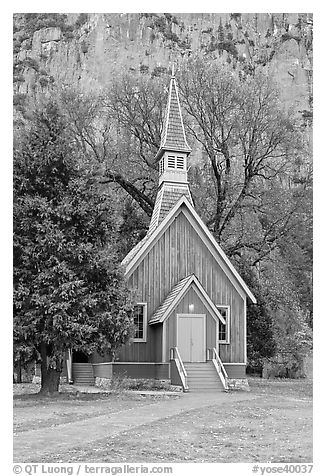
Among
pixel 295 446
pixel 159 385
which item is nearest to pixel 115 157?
pixel 159 385

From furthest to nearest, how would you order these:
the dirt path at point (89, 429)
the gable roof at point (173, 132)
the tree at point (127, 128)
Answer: the tree at point (127, 128) < the gable roof at point (173, 132) < the dirt path at point (89, 429)

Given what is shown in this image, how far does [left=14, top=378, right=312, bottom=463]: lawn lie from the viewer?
10984 mm

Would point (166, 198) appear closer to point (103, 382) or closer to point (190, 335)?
point (190, 335)

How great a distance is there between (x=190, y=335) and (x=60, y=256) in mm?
6421

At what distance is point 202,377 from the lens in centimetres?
2183

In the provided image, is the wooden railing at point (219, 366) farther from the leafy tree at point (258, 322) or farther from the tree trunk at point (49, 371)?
the leafy tree at point (258, 322)

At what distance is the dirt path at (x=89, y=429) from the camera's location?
11.1 metres

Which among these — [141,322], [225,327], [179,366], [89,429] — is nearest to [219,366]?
[179,366]

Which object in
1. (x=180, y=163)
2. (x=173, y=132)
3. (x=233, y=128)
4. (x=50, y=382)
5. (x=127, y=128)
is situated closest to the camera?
(x=50, y=382)

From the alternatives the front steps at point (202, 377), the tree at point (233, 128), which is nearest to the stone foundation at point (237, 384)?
the front steps at point (202, 377)

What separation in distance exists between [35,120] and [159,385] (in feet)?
31.1

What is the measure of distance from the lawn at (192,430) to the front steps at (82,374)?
886 centimetres

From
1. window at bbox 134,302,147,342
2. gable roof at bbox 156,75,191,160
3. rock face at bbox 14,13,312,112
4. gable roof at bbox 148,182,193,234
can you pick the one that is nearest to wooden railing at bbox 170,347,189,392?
window at bbox 134,302,147,342

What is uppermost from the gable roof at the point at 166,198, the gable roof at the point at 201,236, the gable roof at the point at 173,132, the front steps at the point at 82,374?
the gable roof at the point at 173,132
